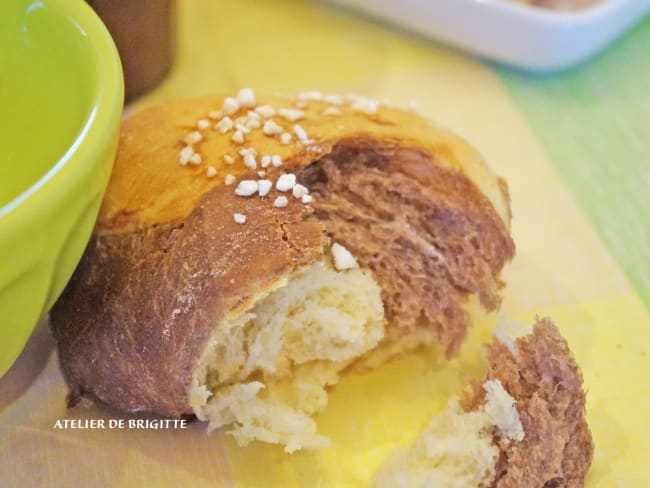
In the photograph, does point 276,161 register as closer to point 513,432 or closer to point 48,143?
point 48,143

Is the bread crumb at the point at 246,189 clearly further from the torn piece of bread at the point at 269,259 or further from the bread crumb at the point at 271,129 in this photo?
the bread crumb at the point at 271,129

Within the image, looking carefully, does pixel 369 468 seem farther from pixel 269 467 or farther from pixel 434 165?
pixel 434 165

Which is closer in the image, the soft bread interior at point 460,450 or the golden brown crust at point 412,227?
the soft bread interior at point 460,450

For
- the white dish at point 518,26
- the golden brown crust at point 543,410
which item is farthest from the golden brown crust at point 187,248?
the white dish at point 518,26

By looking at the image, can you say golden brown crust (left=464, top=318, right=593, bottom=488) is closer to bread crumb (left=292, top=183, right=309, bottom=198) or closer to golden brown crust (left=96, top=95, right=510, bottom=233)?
golden brown crust (left=96, top=95, right=510, bottom=233)

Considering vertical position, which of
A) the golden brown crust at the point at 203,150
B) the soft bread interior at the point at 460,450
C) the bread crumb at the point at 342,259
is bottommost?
the soft bread interior at the point at 460,450

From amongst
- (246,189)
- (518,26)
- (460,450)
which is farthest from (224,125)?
(518,26)

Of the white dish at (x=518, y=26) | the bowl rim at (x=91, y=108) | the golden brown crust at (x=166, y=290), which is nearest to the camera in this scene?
the bowl rim at (x=91, y=108)
